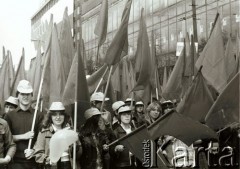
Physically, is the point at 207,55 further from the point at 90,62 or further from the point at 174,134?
the point at 90,62

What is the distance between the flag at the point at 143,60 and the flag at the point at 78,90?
1.65 m

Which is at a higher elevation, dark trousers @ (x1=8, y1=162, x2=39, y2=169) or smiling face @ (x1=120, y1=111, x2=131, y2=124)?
smiling face @ (x1=120, y1=111, x2=131, y2=124)

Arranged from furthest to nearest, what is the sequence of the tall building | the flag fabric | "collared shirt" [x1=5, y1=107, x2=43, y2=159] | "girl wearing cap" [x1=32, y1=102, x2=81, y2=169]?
the tall building → the flag fabric → "collared shirt" [x1=5, y1=107, x2=43, y2=159] → "girl wearing cap" [x1=32, y1=102, x2=81, y2=169]

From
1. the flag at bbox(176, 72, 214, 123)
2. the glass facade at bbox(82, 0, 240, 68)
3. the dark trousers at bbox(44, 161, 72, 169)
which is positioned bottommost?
the dark trousers at bbox(44, 161, 72, 169)

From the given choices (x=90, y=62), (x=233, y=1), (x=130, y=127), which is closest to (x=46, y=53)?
(x=130, y=127)

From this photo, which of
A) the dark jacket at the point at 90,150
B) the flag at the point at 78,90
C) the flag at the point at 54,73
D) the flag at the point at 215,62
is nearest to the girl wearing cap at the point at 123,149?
the dark jacket at the point at 90,150

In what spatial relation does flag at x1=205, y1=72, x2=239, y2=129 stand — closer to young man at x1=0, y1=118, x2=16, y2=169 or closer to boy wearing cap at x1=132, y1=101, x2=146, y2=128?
boy wearing cap at x1=132, y1=101, x2=146, y2=128

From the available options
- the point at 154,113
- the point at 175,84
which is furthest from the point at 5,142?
the point at 175,84

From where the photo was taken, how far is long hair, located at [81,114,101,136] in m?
7.55

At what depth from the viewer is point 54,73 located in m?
8.93

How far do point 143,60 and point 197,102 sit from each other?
2535 millimetres

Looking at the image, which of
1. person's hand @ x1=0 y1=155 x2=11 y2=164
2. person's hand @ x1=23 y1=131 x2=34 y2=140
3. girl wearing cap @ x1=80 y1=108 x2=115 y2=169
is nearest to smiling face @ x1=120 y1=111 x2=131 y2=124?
girl wearing cap @ x1=80 y1=108 x2=115 y2=169

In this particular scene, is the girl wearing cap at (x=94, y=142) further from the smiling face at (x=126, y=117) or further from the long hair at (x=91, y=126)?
the smiling face at (x=126, y=117)

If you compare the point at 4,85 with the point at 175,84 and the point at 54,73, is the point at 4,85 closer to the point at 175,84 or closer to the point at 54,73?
the point at 54,73
